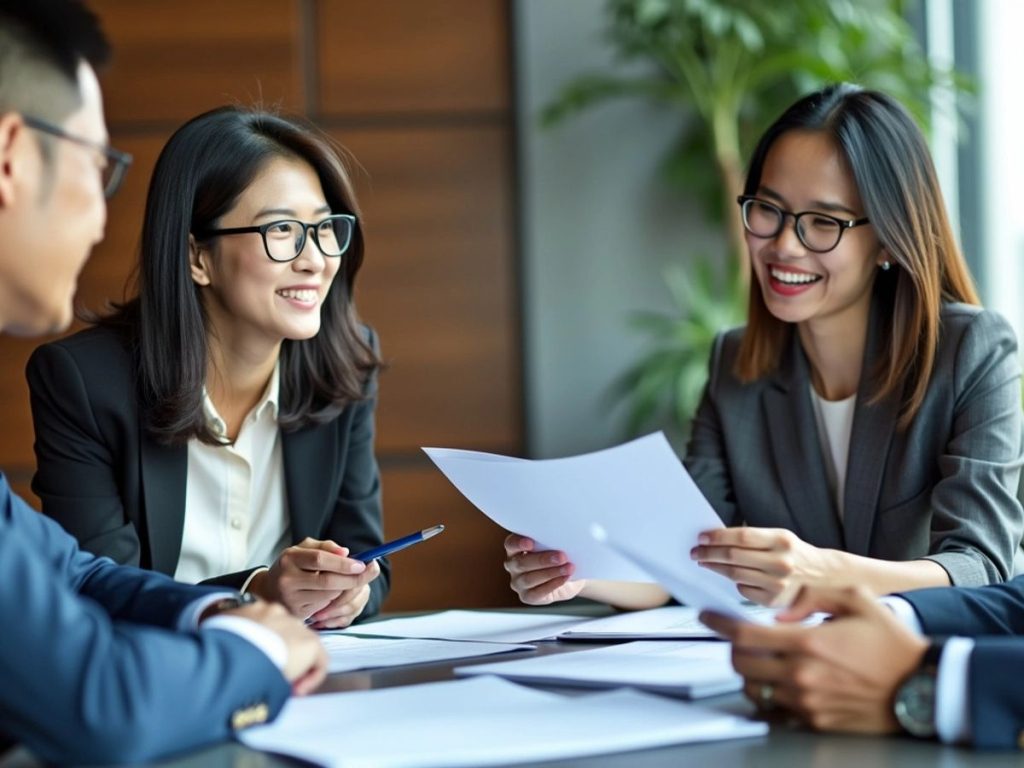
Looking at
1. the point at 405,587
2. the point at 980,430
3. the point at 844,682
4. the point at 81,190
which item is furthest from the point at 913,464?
the point at 405,587

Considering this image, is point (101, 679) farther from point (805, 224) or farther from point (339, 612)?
point (805, 224)

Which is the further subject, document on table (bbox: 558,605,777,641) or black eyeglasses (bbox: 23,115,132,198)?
document on table (bbox: 558,605,777,641)

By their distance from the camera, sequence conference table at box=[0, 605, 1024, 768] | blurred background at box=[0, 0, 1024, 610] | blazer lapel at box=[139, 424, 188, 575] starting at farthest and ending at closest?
blurred background at box=[0, 0, 1024, 610], blazer lapel at box=[139, 424, 188, 575], conference table at box=[0, 605, 1024, 768]

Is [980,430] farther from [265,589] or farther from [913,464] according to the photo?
[265,589]

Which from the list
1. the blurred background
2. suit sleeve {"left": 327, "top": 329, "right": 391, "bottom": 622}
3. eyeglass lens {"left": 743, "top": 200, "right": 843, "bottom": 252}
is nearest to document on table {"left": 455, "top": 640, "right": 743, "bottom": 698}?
suit sleeve {"left": 327, "top": 329, "right": 391, "bottom": 622}

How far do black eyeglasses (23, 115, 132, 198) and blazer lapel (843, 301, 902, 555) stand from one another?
4.30 feet

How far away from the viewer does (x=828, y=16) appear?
411 cm

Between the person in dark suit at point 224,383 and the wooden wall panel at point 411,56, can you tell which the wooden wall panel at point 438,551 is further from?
the person in dark suit at point 224,383

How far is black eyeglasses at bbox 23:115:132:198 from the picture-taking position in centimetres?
136

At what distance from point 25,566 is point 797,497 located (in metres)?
1.44

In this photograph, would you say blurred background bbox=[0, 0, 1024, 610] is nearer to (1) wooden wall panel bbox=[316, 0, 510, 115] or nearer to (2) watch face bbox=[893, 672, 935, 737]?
(1) wooden wall panel bbox=[316, 0, 510, 115]

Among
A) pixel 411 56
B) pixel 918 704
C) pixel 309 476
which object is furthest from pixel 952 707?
pixel 411 56

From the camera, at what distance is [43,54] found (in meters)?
1.41

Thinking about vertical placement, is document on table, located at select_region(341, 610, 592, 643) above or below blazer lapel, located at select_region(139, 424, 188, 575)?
below
